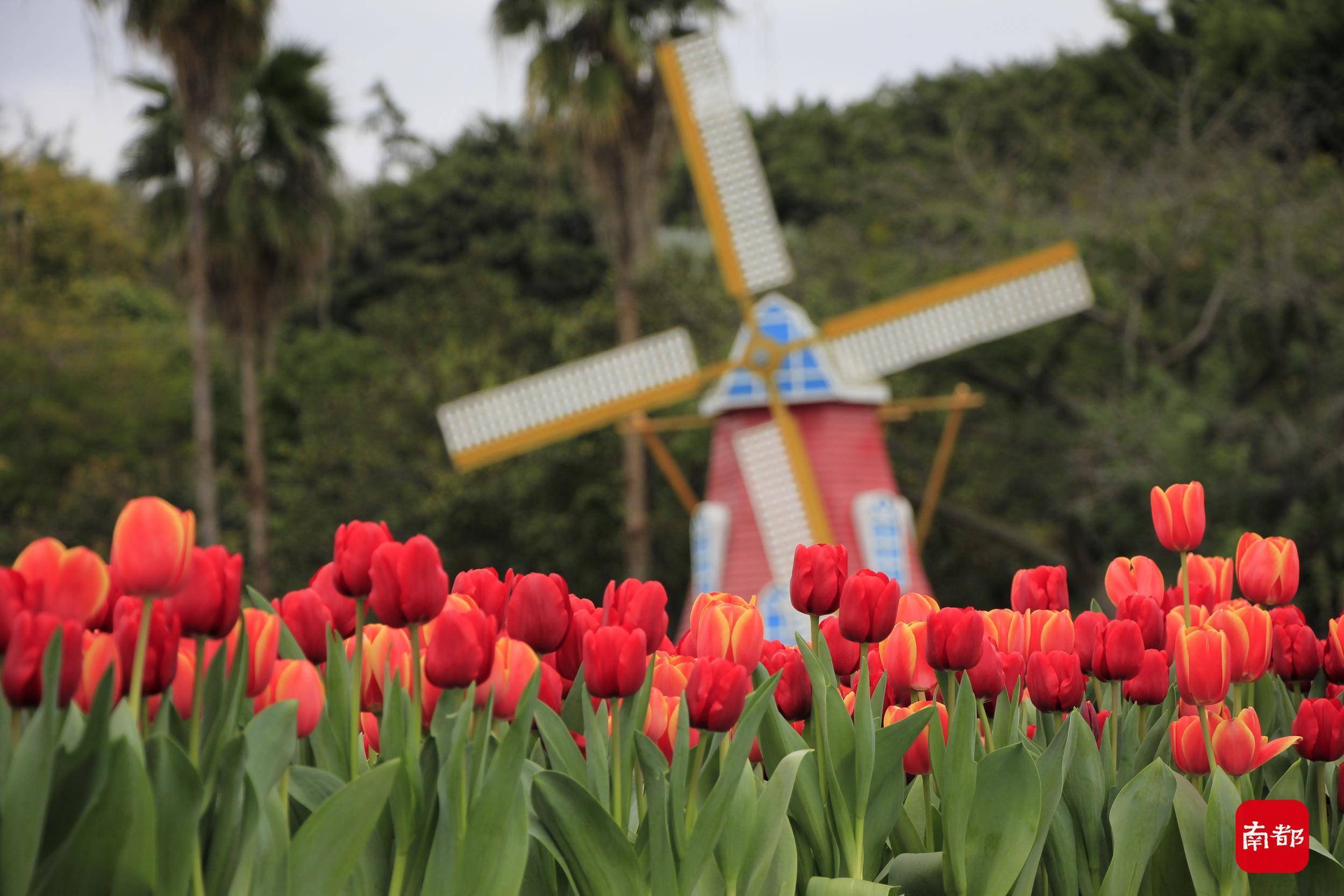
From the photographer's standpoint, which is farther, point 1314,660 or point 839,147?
point 839,147

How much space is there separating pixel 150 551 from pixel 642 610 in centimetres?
44

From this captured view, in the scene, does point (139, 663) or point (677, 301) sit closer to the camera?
point (139, 663)

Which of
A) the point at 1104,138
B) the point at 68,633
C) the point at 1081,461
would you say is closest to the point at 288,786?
the point at 68,633

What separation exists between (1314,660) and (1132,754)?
26 cm

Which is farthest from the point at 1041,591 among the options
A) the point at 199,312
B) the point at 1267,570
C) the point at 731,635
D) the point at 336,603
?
the point at 199,312

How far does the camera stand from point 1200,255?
50.8ft

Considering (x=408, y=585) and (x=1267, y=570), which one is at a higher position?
(x=408, y=585)

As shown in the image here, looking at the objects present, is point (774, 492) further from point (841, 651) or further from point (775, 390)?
point (841, 651)

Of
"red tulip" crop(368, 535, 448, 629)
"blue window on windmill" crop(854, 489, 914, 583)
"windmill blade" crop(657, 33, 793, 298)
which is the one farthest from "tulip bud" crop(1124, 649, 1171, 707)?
"windmill blade" crop(657, 33, 793, 298)

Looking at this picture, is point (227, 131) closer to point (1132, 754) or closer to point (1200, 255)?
point (1200, 255)

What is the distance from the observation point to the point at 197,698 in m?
1.02

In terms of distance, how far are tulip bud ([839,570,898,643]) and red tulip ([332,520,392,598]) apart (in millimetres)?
441

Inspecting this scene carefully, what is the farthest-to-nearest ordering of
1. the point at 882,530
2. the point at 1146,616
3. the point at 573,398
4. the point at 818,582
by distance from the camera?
the point at 573,398, the point at 882,530, the point at 1146,616, the point at 818,582

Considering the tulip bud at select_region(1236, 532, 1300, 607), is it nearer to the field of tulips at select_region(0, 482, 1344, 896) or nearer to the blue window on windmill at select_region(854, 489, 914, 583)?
the field of tulips at select_region(0, 482, 1344, 896)
